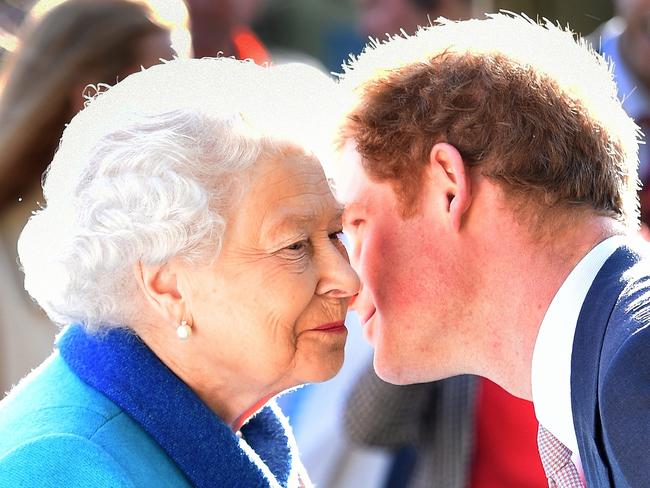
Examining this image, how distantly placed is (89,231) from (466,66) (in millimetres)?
961

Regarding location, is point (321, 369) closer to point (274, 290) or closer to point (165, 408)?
point (274, 290)

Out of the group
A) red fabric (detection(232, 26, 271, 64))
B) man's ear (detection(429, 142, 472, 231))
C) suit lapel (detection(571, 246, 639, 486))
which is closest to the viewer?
suit lapel (detection(571, 246, 639, 486))

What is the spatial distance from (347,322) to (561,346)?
1576 mm

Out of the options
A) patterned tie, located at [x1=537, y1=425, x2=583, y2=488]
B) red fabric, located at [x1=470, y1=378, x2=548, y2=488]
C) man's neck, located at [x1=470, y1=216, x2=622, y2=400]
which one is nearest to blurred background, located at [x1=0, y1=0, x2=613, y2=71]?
red fabric, located at [x1=470, y1=378, x2=548, y2=488]

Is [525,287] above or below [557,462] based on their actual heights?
above

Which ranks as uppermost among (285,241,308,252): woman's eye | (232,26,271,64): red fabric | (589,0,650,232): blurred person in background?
(285,241,308,252): woman's eye

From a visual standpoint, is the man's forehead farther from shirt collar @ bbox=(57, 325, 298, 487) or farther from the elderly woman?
shirt collar @ bbox=(57, 325, 298, 487)

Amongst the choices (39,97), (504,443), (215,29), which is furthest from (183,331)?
(215,29)

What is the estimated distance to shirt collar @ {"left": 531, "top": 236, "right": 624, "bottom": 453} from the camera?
2250 millimetres

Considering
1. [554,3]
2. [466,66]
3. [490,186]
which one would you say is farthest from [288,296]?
[554,3]

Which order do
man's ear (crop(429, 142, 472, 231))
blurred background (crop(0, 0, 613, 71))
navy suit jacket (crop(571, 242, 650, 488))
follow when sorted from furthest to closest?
blurred background (crop(0, 0, 613, 71)), man's ear (crop(429, 142, 472, 231)), navy suit jacket (crop(571, 242, 650, 488))

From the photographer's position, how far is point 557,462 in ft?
7.82

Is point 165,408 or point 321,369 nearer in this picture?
point 165,408

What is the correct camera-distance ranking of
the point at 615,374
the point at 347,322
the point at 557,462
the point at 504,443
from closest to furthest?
the point at 615,374 → the point at 557,462 → the point at 504,443 → the point at 347,322
